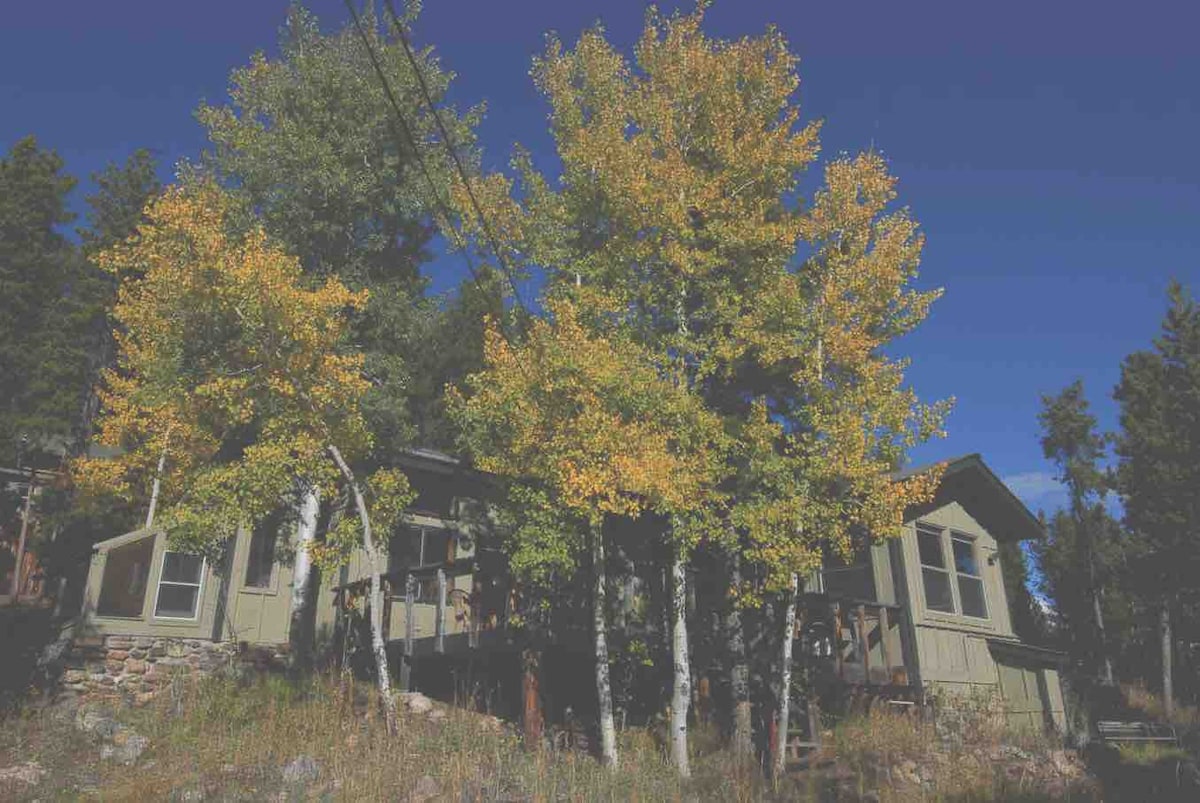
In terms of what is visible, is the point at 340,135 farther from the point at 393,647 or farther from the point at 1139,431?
the point at 1139,431

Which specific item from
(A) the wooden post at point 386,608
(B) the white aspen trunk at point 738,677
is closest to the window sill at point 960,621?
(B) the white aspen trunk at point 738,677

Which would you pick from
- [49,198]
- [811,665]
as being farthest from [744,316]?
[49,198]

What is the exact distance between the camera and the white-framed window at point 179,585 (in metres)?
18.7

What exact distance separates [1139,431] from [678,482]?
2678 cm

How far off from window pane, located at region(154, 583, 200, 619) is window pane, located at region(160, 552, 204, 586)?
16cm

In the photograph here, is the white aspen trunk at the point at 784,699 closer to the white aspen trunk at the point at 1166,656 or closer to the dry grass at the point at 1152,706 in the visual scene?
the dry grass at the point at 1152,706

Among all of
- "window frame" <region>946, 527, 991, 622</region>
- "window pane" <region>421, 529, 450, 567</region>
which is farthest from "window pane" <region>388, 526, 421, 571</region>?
"window frame" <region>946, 527, 991, 622</region>

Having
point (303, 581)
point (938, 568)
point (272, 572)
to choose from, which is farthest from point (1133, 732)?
point (272, 572)

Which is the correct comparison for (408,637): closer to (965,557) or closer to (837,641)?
(837,641)

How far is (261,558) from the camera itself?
19766 mm

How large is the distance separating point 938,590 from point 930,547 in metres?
0.97

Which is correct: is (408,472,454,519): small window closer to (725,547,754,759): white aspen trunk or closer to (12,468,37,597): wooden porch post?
(725,547,754,759): white aspen trunk

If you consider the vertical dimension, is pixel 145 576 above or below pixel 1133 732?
above

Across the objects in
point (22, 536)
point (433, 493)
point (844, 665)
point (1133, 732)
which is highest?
point (433, 493)
